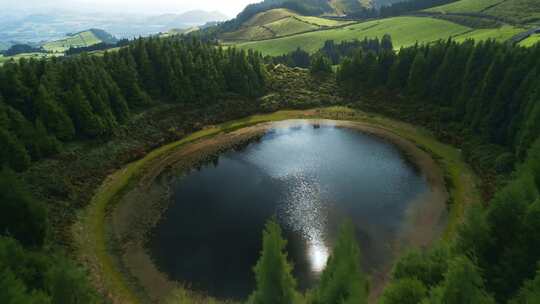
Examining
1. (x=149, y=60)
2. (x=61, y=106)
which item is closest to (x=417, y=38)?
(x=149, y=60)

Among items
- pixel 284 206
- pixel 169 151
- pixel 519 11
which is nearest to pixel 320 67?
pixel 169 151

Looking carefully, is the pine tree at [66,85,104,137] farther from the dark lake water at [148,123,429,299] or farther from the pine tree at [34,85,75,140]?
the dark lake water at [148,123,429,299]

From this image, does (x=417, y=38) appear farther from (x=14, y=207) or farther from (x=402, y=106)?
(x=14, y=207)

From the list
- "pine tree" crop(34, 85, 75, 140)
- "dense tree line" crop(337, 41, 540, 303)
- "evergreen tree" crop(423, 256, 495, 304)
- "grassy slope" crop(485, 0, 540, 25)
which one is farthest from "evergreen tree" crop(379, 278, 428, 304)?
"grassy slope" crop(485, 0, 540, 25)

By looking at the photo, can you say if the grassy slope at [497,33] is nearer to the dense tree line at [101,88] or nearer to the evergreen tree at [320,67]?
the evergreen tree at [320,67]

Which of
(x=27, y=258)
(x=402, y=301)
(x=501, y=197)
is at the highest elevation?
(x=501, y=197)

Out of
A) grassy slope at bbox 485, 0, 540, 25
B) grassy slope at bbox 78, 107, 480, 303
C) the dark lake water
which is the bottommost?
the dark lake water

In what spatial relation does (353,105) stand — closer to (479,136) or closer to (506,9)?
(479,136)
